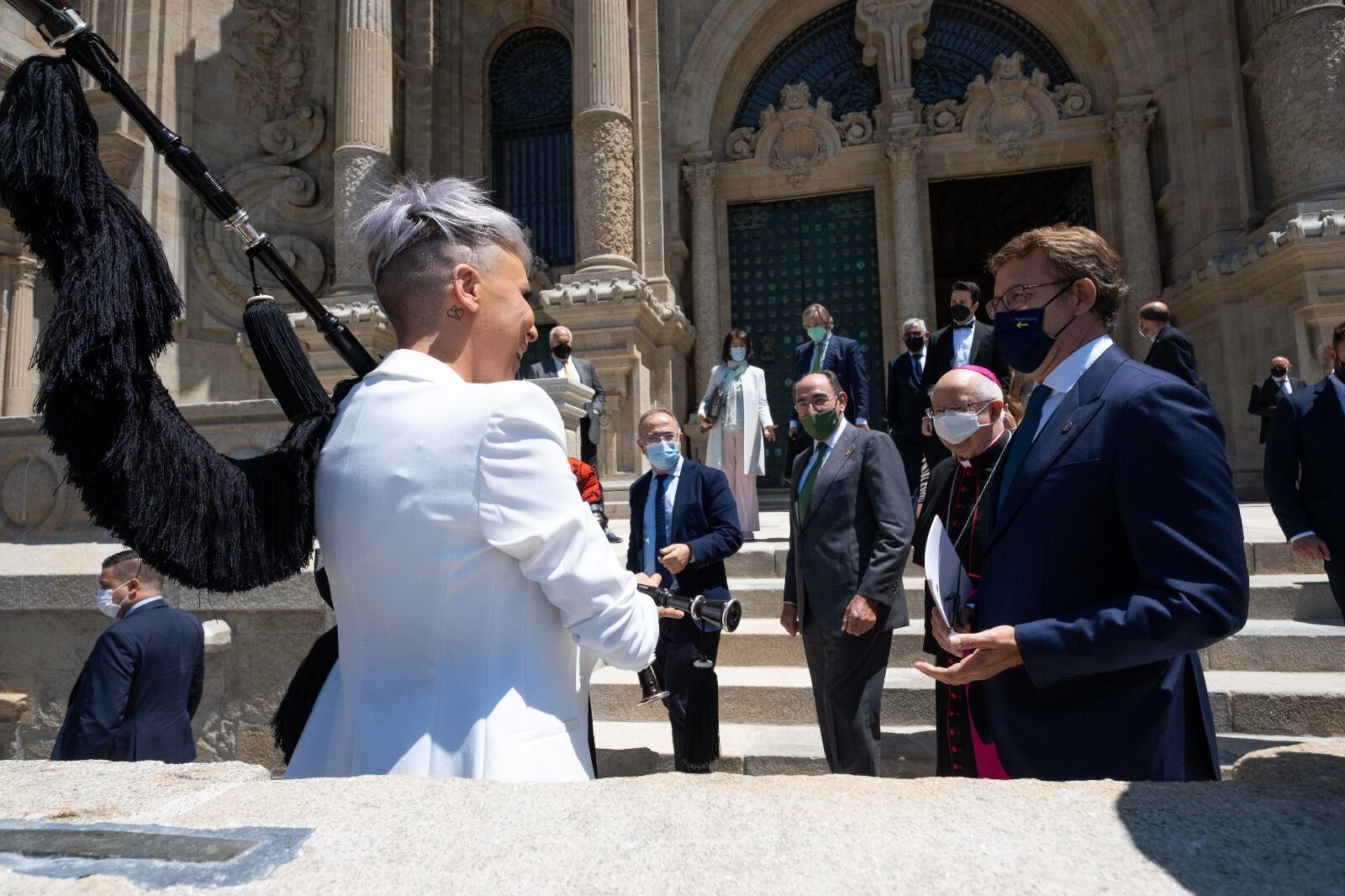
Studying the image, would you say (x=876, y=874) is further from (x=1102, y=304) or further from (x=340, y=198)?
(x=340, y=198)

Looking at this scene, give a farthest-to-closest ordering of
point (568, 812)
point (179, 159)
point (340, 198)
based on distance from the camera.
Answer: point (340, 198)
point (179, 159)
point (568, 812)

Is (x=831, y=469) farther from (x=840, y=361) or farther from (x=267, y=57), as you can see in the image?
(x=267, y=57)

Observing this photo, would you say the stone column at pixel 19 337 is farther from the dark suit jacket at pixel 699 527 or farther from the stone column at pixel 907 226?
the stone column at pixel 907 226

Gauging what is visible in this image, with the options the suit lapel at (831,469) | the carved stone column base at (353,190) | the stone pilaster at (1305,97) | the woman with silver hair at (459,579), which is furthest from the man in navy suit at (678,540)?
the stone pilaster at (1305,97)

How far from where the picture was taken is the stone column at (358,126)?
11.0 m

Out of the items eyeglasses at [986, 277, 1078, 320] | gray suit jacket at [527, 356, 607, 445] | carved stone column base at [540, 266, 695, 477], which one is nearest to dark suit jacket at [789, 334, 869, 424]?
gray suit jacket at [527, 356, 607, 445]

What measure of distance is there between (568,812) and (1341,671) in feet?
16.6

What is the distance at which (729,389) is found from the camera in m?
8.15

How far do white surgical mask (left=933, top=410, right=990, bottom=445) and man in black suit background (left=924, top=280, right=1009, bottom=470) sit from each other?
3558 mm

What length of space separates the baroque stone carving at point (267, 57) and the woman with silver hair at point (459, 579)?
517 inches

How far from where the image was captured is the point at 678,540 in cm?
471

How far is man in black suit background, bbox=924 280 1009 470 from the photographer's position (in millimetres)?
6621

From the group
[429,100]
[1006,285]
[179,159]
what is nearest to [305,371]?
[179,159]

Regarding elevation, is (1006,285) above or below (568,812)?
above
